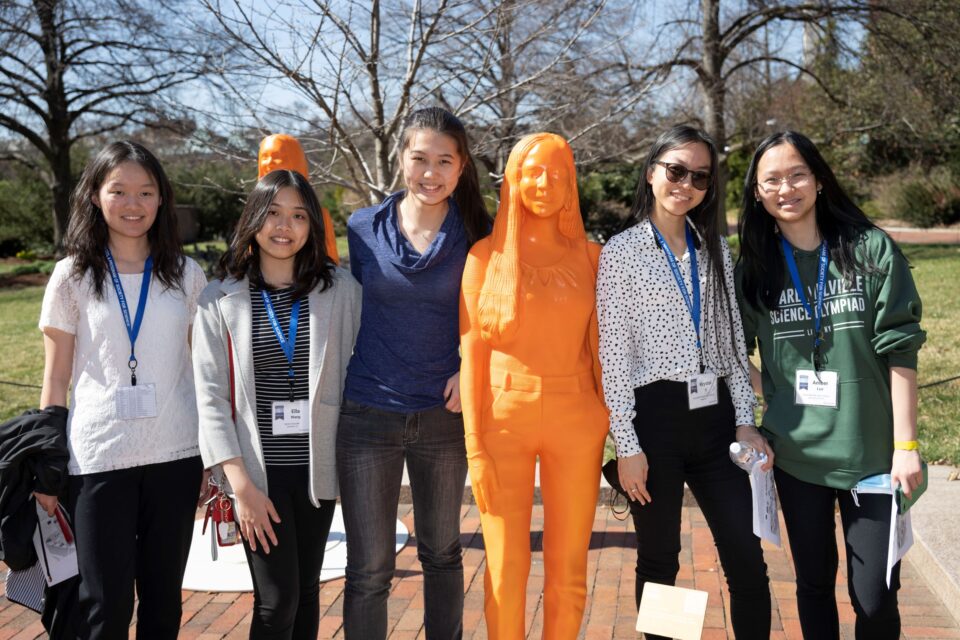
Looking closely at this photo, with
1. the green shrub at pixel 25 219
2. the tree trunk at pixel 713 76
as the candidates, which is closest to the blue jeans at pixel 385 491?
the tree trunk at pixel 713 76

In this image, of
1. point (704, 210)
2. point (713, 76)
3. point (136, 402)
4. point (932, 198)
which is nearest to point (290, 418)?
point (136, 402)

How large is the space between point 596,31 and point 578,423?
5.25 metres

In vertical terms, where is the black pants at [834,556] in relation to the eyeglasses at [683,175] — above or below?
below

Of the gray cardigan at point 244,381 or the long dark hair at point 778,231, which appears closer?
the gray cardigan at point 244,381

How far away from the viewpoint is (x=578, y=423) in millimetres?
2746

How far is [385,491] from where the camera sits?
284 centimetres

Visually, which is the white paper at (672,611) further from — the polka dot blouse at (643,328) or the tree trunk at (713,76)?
the tree trunk at (713,76)

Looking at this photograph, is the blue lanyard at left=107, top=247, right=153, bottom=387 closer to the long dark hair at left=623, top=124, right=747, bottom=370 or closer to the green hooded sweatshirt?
the long dark hair at left=623, top=124, right=747, bottom=370

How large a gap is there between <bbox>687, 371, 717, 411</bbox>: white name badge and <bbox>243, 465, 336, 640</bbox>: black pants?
119 cm

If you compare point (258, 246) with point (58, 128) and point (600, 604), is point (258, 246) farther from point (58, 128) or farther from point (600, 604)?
point (58, 128)

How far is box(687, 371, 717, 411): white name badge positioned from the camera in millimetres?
2777

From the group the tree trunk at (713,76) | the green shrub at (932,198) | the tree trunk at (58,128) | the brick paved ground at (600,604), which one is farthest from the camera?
the green shrub at (932,198)

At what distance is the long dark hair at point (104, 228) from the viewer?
2.79m

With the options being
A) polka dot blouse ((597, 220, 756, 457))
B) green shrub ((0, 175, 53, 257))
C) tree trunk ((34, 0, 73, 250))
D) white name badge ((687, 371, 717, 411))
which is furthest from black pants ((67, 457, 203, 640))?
green shrub ((0, 175, 53, 257))
